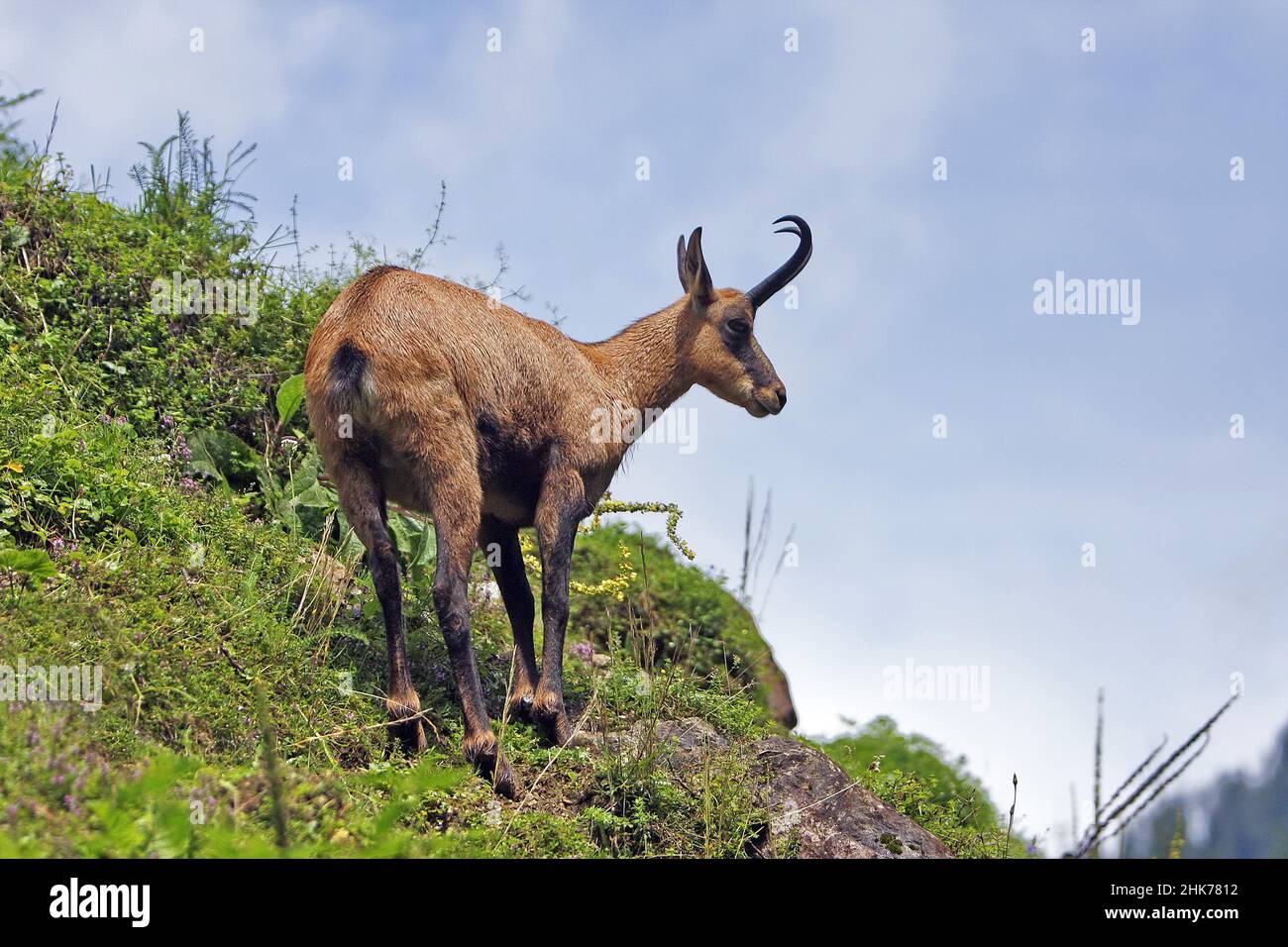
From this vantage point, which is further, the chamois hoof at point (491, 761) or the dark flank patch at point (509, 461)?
the dark flank patch at point (509, 461)

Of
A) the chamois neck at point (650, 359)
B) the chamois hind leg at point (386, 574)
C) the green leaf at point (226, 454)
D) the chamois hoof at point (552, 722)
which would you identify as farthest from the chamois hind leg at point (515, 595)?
the green leaf at point (226, 454)

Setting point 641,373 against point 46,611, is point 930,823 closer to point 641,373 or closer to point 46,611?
point 641,373

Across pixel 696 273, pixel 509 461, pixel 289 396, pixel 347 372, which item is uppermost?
pixel 696 273

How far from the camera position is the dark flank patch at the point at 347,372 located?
6.41m

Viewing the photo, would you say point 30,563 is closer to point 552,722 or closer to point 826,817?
point 552,722

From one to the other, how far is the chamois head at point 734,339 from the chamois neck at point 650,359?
0.10 metres

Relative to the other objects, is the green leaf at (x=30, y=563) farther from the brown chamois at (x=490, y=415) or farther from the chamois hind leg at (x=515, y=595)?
the chamois hind leg at (x=515, y=595)

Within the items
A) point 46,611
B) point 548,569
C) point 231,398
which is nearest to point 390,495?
point 548,569

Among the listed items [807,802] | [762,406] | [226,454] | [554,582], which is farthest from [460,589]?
[226,454]

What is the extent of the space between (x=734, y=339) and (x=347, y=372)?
3.05m

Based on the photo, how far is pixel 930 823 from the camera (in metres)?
7.95

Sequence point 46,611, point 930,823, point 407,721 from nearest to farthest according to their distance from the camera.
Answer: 1. point 46,611
2. point 407,721
3. point 930,823

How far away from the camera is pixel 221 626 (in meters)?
6.96
